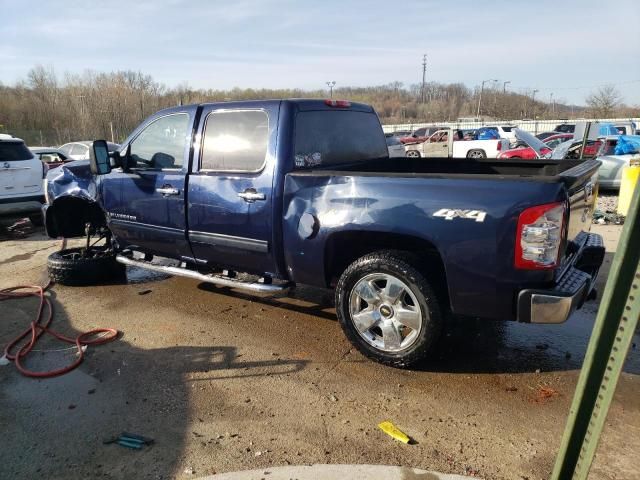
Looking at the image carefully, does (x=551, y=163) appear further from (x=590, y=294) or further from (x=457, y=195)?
(x=457, y=195)

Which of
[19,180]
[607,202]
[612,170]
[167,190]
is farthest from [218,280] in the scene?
[612,170]

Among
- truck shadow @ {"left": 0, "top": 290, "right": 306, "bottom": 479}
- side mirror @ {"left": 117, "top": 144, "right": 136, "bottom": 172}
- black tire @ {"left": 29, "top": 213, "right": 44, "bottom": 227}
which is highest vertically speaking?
side mirror @ {"left": 117, "top": 144, "right": 136, "bottom": 172}

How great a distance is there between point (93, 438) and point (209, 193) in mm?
2230

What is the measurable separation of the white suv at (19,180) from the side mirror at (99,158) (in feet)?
16.3

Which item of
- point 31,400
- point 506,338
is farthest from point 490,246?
point 31,400

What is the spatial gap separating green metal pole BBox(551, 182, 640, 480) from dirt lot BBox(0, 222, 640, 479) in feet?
2.62

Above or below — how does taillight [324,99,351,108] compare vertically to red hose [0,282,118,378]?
above

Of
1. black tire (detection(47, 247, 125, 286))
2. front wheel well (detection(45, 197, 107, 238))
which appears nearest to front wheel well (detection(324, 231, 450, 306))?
black tire (detection(47, 247, 125, 286))

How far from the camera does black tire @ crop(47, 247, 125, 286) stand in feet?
18.7

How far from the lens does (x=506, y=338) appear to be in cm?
425

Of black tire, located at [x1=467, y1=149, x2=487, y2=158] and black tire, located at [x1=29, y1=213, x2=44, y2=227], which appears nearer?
black tire, located at [x1=29, y1=213, x2=44, y2=227]

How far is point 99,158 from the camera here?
16.6 feet

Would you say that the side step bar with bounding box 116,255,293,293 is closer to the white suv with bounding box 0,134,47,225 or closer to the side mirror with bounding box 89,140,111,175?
the side mirror with bounding box 89,140,111,175

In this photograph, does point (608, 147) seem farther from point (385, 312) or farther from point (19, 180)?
point (19, 180)
